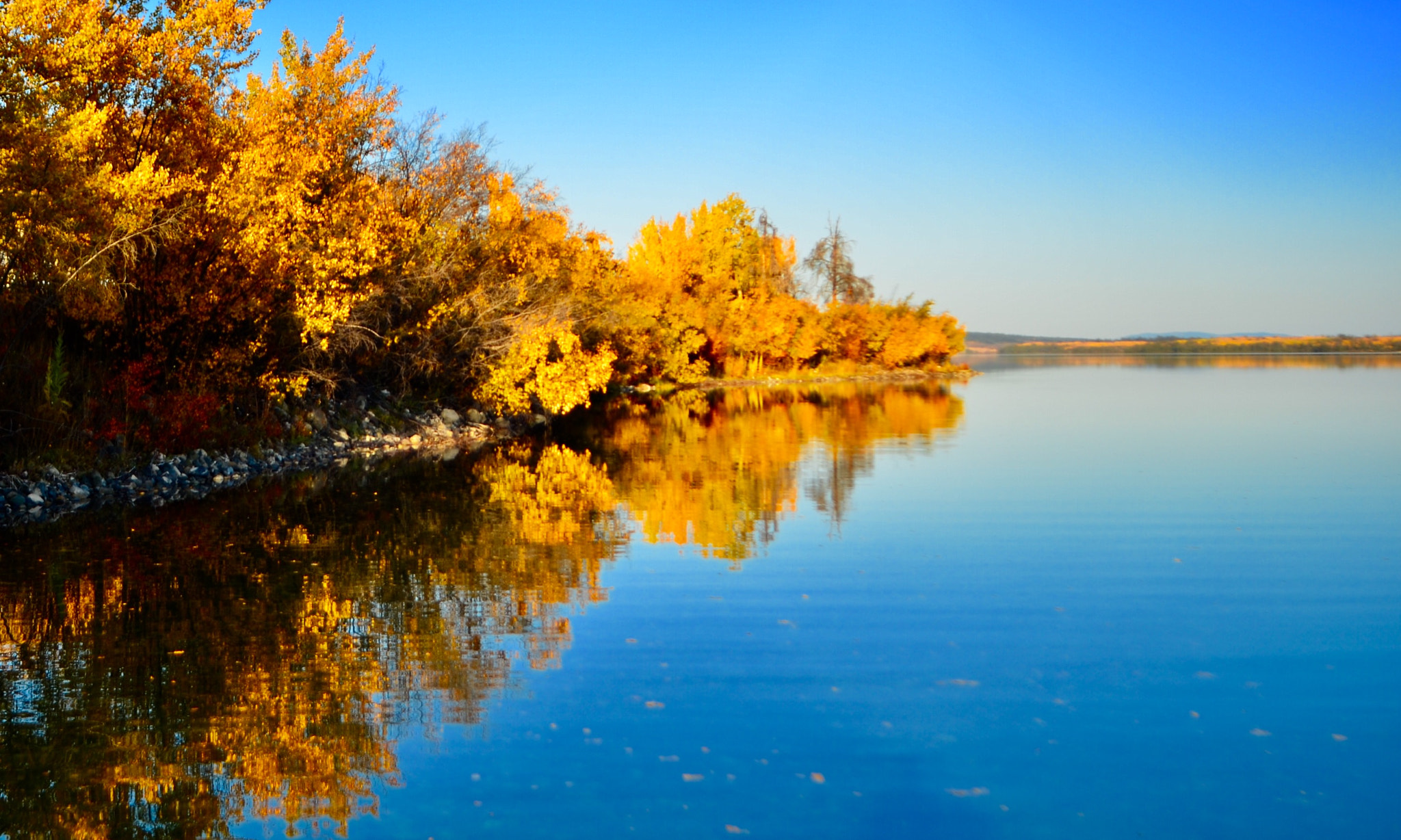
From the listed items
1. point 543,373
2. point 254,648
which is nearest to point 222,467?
point 543,373

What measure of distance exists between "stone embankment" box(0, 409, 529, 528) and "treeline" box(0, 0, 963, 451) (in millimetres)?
736

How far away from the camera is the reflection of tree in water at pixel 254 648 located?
6.26 m

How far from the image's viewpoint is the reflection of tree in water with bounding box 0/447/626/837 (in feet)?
20.5

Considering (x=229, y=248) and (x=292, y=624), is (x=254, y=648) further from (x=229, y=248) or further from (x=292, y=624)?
(x=229, y=248)

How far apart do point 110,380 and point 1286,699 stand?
65.6 feet

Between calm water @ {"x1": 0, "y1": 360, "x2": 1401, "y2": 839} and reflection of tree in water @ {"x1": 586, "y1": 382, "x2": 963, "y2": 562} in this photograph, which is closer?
calm water @ {"x1": 0, "y1": 360, "x2": 1401, "y2": 839}

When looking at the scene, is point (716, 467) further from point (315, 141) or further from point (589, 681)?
point (589, 681)

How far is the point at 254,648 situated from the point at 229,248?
14.4 meters

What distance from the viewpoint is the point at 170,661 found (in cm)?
870

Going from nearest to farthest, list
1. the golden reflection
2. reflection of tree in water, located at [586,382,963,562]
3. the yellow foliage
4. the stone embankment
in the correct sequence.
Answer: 1. reflection of tree in water, located at [586,382,963,562]
2. the stone embankment
3. the yellow foliage
4. the golden reflection

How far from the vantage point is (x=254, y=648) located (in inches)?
359

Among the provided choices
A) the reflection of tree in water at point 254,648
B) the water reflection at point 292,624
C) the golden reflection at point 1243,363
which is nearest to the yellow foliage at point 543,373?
the water reflection at point 292,624

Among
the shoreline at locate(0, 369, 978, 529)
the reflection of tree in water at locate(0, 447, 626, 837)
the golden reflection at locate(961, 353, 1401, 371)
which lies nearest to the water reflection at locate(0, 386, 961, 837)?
the reflection of tree in water at locate(0, 447, 626, 837)

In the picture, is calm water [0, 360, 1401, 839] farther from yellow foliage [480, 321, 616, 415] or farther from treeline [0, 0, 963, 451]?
yellow foliage [480, 321, 616, 415]
